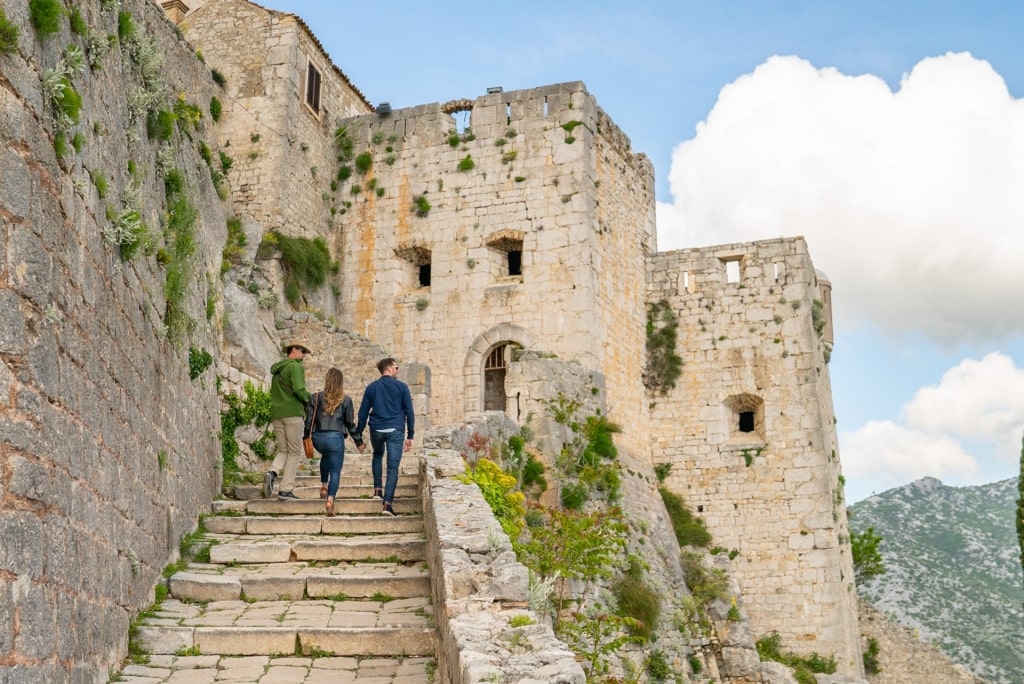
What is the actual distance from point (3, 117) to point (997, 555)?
53451 mm

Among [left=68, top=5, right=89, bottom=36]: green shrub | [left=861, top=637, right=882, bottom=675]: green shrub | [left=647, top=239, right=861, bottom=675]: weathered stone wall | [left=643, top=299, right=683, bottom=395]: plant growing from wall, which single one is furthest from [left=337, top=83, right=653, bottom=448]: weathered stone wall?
[left=68, top=5, right=89, bottom=36]: green shrub

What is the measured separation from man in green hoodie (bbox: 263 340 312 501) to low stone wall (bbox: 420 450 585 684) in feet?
7.44

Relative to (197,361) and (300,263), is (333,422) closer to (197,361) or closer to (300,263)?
(197,361)

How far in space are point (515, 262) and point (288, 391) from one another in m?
11.1

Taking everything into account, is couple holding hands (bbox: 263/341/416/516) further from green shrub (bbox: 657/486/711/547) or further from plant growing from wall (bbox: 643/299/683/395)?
plant growing from wall (bbox: 643/299/683/395)

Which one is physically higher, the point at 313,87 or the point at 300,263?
the point at 313,87

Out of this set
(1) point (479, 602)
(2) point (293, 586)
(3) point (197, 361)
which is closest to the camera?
(1) point (479, 602)

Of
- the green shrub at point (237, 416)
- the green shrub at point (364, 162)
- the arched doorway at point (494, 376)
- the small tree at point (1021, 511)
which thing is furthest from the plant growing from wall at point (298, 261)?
the small tree at point (1021, 511)

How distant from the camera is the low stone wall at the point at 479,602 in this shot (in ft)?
16.8

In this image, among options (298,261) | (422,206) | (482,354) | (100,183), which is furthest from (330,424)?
(422,206)

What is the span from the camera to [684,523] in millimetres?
22031

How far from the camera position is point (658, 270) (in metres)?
23.8

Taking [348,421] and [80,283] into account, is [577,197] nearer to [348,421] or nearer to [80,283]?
[348,421]

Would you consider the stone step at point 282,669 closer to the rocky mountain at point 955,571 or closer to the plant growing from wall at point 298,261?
the plant growing from wall at point 298,261
